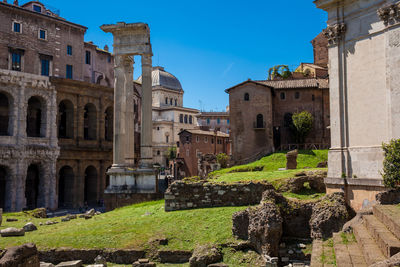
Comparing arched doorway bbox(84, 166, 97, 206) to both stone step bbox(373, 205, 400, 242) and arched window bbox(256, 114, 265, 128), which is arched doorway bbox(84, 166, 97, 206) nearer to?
arched window bbox(256, 114, 265, 128)

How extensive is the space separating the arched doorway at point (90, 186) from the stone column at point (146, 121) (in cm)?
1650

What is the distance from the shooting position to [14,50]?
37.2m

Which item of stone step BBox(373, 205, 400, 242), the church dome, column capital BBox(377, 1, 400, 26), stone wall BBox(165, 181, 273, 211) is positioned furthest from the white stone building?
stone step BBox(373, 205, 400, 242)

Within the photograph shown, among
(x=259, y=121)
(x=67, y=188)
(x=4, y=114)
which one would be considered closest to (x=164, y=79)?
(x=259, y=121)

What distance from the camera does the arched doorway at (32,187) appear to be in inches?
1465

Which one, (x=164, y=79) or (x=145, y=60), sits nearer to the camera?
(x=145, y=60)

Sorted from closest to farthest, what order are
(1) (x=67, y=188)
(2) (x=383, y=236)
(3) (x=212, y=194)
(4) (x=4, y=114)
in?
(2) (x=383, y=236)
(3) (x=212, y=194)
(4) (x=4, y=114)
(1) (x=67, y=188)

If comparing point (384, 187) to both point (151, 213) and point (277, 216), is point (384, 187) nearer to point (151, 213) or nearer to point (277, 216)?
point (277, 216)

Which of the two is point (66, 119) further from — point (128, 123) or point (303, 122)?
point (303, 122)

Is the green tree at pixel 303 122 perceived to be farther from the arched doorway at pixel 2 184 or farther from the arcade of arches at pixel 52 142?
the arched doorway at pixel 2 184

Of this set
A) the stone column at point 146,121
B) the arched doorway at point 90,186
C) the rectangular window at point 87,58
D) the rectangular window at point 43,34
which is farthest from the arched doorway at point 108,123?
the stone column at point 146,121

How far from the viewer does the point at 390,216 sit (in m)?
8.52

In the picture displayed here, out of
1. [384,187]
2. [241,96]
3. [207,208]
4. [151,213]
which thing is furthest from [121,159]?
[241,96]

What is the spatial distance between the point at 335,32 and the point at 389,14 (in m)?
2.09
